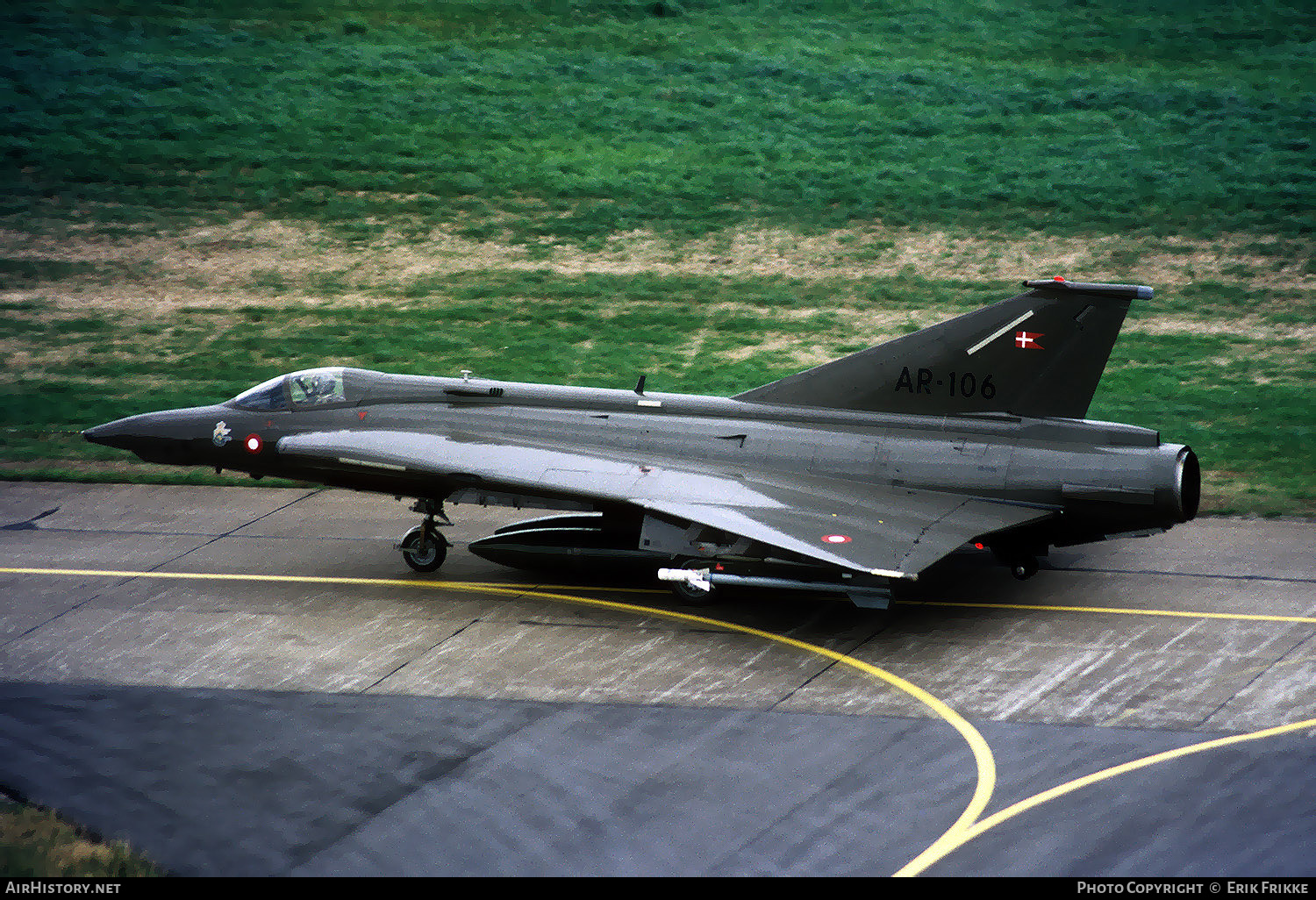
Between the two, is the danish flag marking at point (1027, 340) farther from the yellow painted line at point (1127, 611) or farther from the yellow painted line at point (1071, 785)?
the yellow painted line at point (1071, 785)

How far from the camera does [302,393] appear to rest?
23375 millimetres

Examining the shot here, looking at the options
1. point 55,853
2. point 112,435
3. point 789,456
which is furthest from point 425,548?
point 55,853

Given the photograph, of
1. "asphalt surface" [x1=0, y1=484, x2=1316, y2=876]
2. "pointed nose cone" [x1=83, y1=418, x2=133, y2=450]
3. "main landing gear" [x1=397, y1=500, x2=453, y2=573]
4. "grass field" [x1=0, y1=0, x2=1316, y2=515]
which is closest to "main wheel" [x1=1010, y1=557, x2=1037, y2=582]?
"asphalt surface" [x1=0, y1=484, x2=1316, y2=876]

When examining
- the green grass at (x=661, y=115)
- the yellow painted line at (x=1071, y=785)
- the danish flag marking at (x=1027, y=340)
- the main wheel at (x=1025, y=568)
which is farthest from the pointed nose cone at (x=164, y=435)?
the green grass at (x=661, y=115)

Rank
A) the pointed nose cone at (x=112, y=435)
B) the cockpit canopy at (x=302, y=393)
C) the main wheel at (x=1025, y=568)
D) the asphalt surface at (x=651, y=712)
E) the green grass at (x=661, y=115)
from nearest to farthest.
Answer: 1. the asphalt surface at (x=651, y=712)
2. the main wheel at (x=1025, y=568)
3. the cockpit canopy at (x=302, y=393)
4. the pointed nose cone at (x=112, y=435)
5. the green grass at (x=661, y=115)

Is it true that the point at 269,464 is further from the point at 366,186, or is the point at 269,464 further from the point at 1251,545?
the point at 366,186

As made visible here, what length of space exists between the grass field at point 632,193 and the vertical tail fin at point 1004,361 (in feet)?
27.0

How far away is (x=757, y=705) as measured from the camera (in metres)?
17.9

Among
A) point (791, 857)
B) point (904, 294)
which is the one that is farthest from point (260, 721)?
point (904, 294)

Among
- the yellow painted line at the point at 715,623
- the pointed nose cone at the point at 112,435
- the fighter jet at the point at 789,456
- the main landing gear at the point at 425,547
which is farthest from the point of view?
the pointed nose cone at the point at 112,435

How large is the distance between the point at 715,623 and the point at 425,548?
511 cm

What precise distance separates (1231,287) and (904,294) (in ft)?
25.8

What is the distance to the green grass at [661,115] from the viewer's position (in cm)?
4012

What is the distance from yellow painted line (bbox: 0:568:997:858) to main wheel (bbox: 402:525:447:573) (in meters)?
0.37
